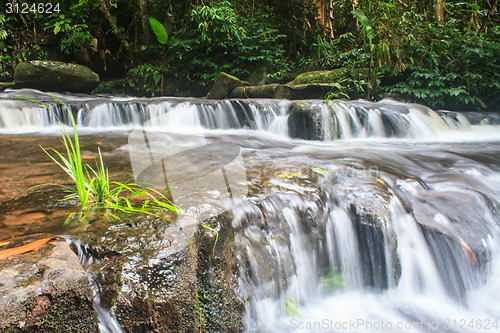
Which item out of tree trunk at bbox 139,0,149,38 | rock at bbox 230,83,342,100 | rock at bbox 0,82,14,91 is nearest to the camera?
rock at bbox 230,83,342,100

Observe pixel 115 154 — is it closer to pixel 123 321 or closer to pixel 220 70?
pixel 123 321

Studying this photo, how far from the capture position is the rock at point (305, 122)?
5867mm

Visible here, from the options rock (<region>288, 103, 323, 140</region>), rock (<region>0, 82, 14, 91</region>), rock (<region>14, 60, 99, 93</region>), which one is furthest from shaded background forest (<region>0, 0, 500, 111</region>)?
rock (<region>288, 103, 323, 140</region>)

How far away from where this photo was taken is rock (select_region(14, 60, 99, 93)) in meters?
8.66

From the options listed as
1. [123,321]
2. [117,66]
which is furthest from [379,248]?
[117,66]

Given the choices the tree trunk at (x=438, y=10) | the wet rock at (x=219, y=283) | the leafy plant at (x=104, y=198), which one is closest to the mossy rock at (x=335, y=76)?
the tree trunk at (x=438, y=10)

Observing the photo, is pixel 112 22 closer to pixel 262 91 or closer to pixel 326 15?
pixel 262 91

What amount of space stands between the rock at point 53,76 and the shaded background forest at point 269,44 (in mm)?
1194

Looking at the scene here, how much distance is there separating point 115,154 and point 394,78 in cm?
817

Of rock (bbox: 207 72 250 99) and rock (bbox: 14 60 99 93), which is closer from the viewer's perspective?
rock (bbox: 14 60 99 93)

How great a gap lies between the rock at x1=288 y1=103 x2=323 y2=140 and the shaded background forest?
297 cm

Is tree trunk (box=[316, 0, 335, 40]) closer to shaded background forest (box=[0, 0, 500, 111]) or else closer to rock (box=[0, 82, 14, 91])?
shaded background forest (box=[0, 0, 500, 111])

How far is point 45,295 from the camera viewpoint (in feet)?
3.86

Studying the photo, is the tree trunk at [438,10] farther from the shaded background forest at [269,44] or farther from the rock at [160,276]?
the rock at [160,276]
